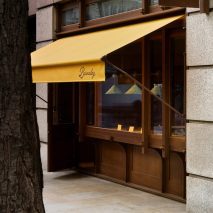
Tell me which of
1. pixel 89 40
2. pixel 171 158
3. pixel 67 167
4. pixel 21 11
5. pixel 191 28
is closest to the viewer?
pixel 21 11

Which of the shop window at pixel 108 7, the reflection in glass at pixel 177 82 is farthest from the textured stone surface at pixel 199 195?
the shop window at pixel 108 7

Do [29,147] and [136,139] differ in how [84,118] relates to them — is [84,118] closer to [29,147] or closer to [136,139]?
[136,139]

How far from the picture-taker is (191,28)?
737 centimetres

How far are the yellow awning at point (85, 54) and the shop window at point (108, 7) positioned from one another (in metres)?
0.38

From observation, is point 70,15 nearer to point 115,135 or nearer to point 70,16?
point 70,16

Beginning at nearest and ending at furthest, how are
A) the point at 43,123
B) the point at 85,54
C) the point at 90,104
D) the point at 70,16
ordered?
the point at 85,54 < the point at 90,104 < the point at 70,16 < the point at 43,123

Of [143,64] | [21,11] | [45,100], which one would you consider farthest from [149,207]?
[21,11]

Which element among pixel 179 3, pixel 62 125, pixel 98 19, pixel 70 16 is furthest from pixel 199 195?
pixel 70 16

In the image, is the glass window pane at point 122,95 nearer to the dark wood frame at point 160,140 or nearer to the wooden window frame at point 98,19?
the dark wood frame at point 160,140

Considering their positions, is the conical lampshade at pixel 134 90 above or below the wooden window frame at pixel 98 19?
below

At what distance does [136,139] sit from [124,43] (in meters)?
2.15

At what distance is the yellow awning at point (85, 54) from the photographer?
7547 millimetres

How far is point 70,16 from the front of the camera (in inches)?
440

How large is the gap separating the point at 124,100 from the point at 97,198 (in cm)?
194
